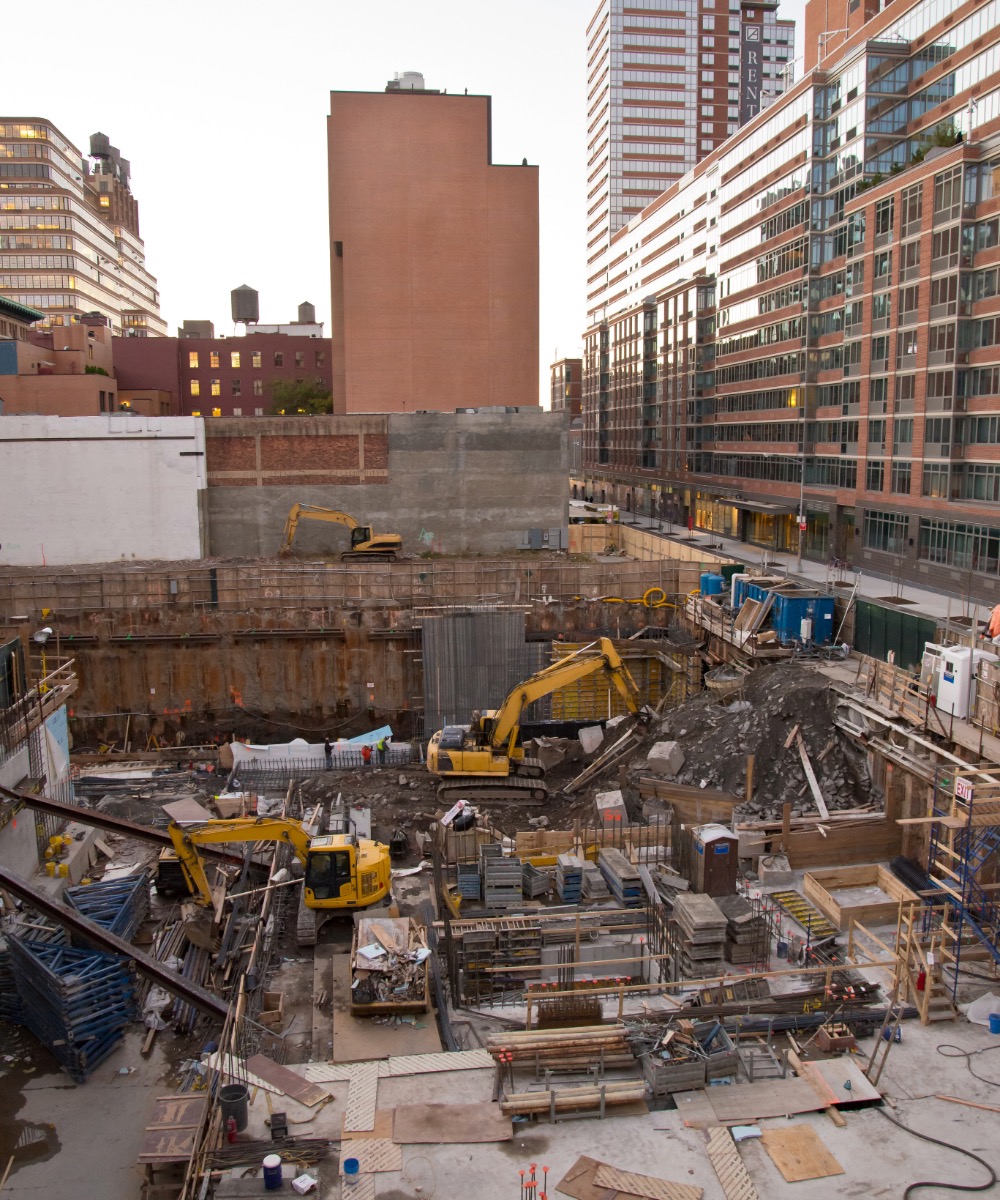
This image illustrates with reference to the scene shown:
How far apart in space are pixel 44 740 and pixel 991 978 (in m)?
20.6

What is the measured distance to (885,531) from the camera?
49.0m

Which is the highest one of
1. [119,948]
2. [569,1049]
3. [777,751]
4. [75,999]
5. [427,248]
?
[427,248]

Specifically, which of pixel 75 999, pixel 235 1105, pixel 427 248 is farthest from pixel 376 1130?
pixel 427 248

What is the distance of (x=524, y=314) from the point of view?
65.4m

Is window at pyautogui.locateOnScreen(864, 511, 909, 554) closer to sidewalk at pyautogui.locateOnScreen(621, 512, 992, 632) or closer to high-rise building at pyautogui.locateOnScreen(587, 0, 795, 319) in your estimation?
sidewalk at pyautogui.locateOnScreen(621, 512, 992, 632)

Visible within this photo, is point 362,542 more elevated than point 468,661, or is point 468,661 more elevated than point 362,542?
point 362,542

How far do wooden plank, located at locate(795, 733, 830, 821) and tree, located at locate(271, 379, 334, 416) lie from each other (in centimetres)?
6866

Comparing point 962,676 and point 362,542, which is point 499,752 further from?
point 362,542

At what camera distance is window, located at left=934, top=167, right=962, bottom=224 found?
40750mm

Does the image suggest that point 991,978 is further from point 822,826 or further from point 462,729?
point 462,729

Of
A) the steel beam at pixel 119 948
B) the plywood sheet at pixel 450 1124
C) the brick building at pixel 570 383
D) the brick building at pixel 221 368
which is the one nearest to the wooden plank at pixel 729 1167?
the plywood sheet at pixel 450 1124

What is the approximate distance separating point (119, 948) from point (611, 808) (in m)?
11.5

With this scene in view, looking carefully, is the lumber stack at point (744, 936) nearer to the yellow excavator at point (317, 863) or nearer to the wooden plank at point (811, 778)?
the wooden plank at point (811, 778)


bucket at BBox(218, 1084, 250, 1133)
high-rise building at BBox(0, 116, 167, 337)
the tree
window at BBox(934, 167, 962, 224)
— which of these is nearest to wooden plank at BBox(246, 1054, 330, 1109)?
bucket at BBox(218, 1084, 250, 1133)
